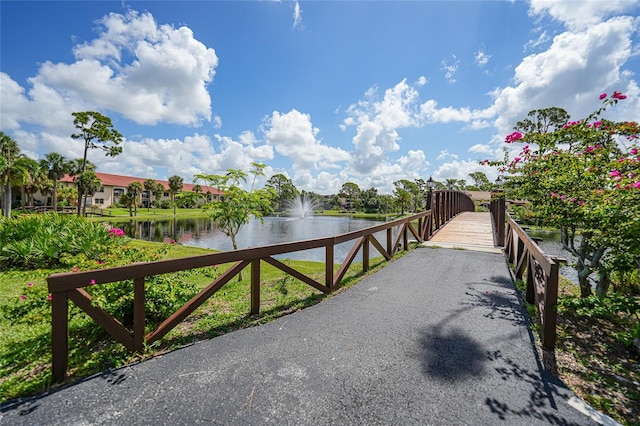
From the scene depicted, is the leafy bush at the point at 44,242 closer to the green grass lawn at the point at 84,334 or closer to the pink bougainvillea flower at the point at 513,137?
the green grass lawn at the point at 84,334

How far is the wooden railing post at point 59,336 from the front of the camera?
2.41m

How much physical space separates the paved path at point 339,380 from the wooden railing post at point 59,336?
23 cm

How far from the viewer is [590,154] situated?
13.6 ft

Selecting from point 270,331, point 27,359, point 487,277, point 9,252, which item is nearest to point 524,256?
point 487,277

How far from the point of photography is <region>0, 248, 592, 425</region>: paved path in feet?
6.73

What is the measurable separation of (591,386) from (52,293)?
187 inches

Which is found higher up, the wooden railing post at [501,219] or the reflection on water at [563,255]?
the wooden railing post at [501,219]

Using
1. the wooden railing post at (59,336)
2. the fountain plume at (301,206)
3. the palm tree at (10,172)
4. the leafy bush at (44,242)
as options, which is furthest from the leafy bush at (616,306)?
the fountain plume at (301,206)

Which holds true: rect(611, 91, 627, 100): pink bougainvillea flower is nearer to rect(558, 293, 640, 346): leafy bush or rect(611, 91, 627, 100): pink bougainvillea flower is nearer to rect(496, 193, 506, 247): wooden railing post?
rect(558, 293, 640, 346): leafy bush

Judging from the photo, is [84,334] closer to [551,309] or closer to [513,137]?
[551,309]

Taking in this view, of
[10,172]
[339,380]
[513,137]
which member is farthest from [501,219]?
[10,172]

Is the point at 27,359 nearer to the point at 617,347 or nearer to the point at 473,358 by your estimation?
the point at 473,358

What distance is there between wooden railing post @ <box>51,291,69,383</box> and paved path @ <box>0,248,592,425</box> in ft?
0.75

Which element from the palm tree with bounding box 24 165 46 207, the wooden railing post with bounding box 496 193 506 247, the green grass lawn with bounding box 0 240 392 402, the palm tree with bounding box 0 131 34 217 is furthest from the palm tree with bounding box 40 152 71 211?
the wooden railing post with bounding box 496 193 506 247
